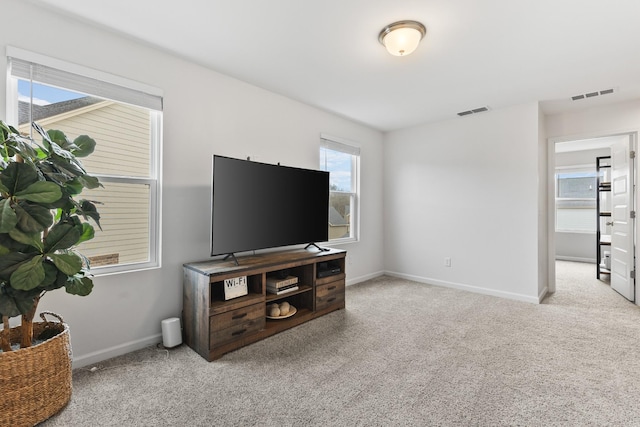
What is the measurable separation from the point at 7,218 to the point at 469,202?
4391mm

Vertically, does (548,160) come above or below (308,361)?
above

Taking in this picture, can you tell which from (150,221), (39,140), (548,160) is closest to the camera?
(39,140)

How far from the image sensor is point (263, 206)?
2746mm

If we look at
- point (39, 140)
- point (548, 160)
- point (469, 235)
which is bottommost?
point (469, 235)

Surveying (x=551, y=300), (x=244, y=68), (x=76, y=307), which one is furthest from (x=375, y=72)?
(x=551, y=300)

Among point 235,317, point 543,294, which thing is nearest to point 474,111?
point 543,294

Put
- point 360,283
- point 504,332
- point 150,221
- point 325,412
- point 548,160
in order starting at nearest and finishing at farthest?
point 325,412, point 150,221, point 504,332, point 548,160, point 360,283

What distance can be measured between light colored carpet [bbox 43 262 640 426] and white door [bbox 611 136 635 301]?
961 mm

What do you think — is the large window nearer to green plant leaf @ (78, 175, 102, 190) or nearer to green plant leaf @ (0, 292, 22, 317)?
green plant leaf @ (78, 175, 102, 190)

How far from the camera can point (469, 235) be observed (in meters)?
4.11

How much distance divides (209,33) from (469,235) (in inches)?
148

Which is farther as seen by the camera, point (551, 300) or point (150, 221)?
point (551, 300)

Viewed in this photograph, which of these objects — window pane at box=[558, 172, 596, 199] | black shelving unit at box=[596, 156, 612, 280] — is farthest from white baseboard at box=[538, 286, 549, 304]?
window pane at box=[558, 172, 596, 199]

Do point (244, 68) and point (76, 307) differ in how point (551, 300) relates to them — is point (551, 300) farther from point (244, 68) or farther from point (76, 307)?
point (76, 307)
